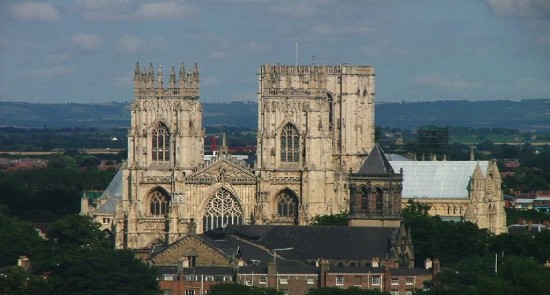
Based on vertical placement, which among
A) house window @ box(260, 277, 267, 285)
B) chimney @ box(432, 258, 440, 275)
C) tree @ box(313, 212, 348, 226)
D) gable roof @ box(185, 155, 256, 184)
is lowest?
house window @ box(260, 277, 267, 285)

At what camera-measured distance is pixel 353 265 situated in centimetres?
11588

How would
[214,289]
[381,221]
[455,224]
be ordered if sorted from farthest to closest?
[455,224]
[381,221]
[214,289]

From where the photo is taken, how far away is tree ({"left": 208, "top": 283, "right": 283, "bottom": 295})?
105875 millimetres

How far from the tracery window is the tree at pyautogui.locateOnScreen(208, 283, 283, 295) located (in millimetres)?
30573

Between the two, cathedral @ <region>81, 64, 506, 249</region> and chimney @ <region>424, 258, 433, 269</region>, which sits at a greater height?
cathedral @ <region>81, 64, 506, 249</region>

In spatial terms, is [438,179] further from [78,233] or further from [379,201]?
[78,233]

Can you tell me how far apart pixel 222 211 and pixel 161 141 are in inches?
224

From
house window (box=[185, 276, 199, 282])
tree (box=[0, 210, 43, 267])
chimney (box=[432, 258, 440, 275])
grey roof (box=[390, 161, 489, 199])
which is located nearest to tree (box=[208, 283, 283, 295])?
house window (box=[185, 276, 199, 282])

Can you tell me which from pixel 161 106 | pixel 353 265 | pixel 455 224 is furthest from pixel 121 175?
pixel 353 265

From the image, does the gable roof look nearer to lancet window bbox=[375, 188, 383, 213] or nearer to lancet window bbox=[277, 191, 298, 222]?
lancet window bbox=[277, 191, 298, 222]

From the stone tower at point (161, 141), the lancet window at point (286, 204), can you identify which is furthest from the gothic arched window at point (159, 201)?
the lancet window at point (286, 204)

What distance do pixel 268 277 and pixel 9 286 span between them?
12.5 metres

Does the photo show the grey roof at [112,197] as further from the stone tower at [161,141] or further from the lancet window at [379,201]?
the lancet window at [379,201]

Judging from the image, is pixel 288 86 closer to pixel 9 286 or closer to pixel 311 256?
pixel 311 256
